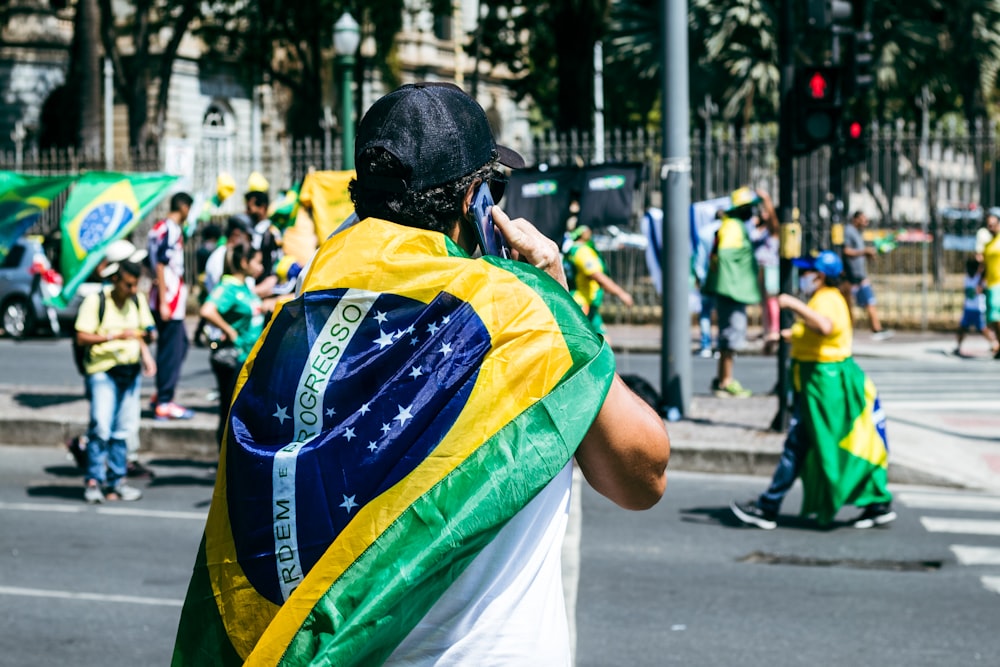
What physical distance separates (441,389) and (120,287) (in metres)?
7.79

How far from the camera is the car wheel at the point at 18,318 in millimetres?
21578

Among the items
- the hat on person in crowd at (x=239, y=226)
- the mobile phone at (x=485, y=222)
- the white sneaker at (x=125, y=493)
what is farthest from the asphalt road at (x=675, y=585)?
the mobile phone at (x=485, y=222)

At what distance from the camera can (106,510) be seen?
8.98 m

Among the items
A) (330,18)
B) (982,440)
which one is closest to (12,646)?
(982,440)

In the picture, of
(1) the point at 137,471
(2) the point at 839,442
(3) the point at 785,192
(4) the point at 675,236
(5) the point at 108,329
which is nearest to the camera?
(2) the point at 839,442

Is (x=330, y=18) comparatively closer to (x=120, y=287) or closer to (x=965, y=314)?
(x=965, y=314)

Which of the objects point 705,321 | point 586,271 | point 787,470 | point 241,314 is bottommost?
point 787,470

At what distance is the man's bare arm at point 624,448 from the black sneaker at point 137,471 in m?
8.41

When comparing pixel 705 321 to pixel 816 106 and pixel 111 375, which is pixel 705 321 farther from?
pixel 111 375

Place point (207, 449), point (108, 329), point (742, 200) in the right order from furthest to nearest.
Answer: point (742, 200) → point (207, 449) → point (108, 329)

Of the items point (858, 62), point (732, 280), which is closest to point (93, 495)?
point (732, 280)

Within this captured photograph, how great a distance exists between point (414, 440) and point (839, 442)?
664 cm

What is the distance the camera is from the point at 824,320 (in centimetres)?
827

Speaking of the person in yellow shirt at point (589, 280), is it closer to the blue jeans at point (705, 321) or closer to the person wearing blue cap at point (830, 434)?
the person wearing blue cap at point (830, 434)
